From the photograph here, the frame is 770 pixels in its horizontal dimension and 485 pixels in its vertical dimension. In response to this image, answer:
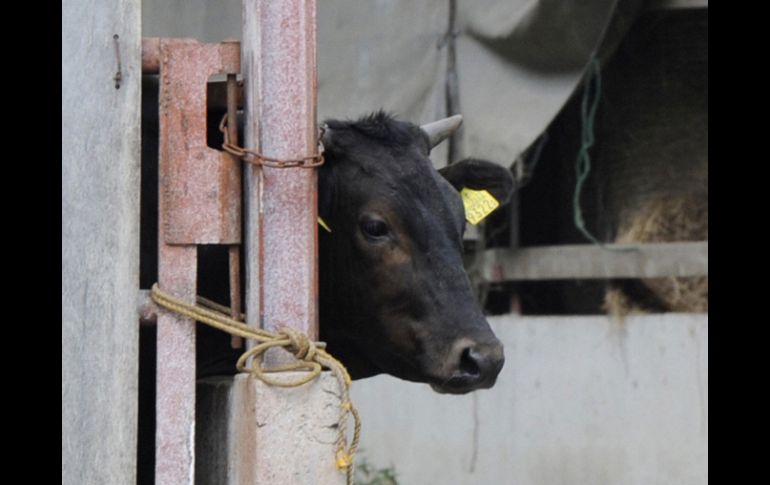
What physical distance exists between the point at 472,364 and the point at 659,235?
3856 millimetres

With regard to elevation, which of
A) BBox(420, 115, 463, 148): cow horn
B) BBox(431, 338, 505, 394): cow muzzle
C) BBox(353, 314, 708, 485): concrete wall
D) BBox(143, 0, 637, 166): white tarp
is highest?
BBox(143, 0, 637, 166): white tarp

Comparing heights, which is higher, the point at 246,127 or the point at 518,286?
the point at 246,127

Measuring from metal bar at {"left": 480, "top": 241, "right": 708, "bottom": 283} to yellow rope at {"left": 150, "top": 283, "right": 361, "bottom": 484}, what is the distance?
477cm

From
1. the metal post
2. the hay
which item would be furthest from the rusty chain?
the hay

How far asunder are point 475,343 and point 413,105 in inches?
125

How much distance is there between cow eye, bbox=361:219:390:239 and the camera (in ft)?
14.6

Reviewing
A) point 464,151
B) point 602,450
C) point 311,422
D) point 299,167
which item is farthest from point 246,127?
point 602,450

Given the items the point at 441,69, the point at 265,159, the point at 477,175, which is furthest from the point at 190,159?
the point at 441,69

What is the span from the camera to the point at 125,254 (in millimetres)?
3082

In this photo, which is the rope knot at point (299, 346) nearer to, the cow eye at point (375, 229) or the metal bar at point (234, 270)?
the metal bar at point (234, 270)

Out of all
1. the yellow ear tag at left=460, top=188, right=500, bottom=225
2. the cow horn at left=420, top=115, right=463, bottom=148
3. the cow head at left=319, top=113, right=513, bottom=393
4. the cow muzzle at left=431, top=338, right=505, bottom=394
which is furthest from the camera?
the yellow ear tag at left=460, top=188, right=500, bottom=225

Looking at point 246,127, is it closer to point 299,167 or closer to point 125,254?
point 299,167

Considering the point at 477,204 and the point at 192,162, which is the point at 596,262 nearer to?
the point at 477,204

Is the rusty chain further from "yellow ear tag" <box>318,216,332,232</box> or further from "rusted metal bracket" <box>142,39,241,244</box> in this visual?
"yellow ear tag" <box>318,216,332,232</box>
